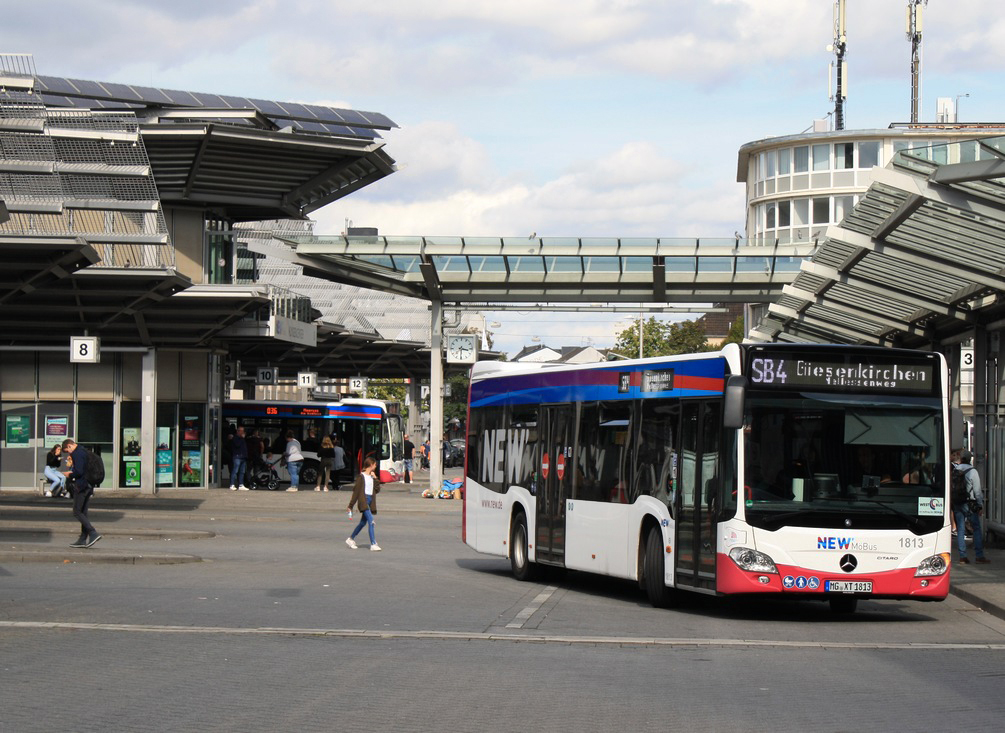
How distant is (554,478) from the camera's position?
18.3 meters

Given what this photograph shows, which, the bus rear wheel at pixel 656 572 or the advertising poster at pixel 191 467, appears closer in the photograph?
the bus rear wheel at pixel 656 572

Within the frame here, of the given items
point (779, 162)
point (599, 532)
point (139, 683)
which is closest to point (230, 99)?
point (599, 532)

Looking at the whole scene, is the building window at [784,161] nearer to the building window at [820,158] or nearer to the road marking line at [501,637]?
the building window at [820,158]

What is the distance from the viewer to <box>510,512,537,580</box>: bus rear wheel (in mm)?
19188

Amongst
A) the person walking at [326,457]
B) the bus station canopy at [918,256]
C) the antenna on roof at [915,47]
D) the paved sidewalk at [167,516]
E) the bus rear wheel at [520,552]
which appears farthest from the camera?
the antenna on roof at [915,47]

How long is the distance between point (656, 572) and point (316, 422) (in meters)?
35.1

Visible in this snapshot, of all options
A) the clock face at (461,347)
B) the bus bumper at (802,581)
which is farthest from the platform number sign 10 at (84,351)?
the bus bumper at (802,581)

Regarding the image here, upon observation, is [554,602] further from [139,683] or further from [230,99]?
[230,99]

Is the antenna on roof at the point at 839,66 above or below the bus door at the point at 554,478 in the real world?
above

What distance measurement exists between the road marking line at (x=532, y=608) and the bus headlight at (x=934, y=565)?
4.04 m

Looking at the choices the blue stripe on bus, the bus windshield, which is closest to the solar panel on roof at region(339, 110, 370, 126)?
the blue stripe on bus

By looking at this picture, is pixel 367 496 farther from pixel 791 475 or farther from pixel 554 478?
pixel 791 475

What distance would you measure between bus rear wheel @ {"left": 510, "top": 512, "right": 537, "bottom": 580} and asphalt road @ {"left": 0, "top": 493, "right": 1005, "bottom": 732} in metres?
0.29

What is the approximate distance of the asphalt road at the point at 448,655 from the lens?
338 inches
